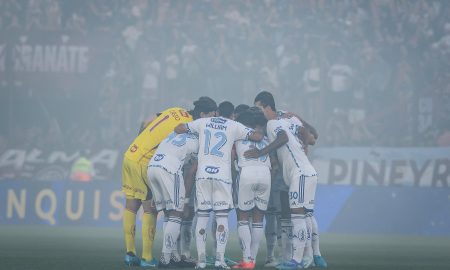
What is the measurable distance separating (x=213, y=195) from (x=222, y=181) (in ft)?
0.78

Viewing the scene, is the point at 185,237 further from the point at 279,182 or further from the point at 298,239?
the point at 298,239

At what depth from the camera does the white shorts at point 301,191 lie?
42.5ft

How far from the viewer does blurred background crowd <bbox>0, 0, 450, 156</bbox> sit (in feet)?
90.6

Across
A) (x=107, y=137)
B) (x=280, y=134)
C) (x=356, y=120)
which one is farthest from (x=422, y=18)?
(x=280, y=134)

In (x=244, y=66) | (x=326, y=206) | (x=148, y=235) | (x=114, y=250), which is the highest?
(x=244, y=66)

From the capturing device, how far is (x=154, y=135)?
44.0 ft

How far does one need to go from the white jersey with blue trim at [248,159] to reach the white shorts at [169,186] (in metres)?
0.83

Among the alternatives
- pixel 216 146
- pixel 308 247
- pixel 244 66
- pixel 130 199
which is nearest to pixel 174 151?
pixel 216 146

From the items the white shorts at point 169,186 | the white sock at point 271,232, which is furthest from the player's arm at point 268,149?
the white sock at point 271,232

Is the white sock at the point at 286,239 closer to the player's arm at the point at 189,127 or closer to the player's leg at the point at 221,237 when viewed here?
the player's leg at the point at 221,237

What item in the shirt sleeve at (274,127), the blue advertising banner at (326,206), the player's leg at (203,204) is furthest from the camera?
the blue advertising banner at (326,206)

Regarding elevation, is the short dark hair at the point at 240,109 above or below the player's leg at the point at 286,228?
above

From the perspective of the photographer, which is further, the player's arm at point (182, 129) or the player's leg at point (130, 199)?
the player's leg at point (130, 199)

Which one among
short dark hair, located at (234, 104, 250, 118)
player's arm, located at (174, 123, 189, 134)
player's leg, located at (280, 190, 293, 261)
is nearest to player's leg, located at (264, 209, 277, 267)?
player's leg, located at (280, 190, 293, 261)
